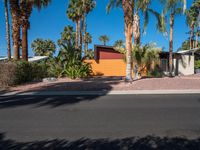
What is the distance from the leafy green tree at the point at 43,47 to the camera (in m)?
57.5

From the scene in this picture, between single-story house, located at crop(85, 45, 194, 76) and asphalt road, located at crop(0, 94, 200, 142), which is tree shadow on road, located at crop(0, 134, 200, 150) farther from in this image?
single-story house, located at crop(85, 45, 194, 76)

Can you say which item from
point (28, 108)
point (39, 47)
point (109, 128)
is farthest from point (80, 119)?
point (39, 47)

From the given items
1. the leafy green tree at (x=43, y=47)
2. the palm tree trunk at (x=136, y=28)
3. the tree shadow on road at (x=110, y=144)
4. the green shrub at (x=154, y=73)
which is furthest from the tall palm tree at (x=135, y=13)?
the leafy green tree at (x=43, y=47)

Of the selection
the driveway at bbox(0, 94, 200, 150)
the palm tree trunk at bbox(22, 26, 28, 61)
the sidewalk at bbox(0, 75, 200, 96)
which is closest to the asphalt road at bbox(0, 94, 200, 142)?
the driveway at bbox(0, 94, 200, 150)

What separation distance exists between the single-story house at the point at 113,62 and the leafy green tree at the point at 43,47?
29624mm

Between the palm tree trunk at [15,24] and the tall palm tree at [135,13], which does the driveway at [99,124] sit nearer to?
the tall palm tree at [135,13]

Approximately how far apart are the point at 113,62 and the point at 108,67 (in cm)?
87

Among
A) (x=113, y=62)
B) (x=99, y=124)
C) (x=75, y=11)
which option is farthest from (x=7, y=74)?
(x=75, y=11)

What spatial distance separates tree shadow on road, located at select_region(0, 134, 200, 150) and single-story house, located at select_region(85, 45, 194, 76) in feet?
78.3

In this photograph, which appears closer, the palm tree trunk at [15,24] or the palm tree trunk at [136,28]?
the palm tree trunk at [15,24]

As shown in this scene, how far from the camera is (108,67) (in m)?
30.2

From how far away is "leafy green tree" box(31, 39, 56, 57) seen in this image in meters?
57.5

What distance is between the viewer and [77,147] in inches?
203

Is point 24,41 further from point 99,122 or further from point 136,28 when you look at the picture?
point 99,122
